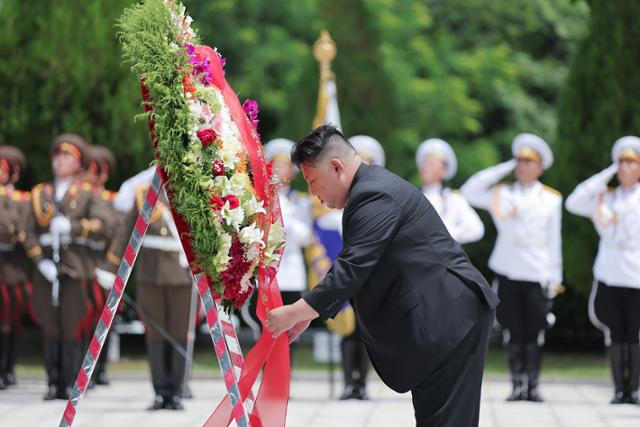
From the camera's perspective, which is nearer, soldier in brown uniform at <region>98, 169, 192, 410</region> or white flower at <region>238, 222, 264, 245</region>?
white flower at <region>238, 222, 264, 245</region>

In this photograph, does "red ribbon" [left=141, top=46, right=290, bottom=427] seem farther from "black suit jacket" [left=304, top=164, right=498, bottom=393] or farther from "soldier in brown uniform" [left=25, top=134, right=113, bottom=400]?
"soldier in brown uniform" [left=25, top=134, right=113, bottom=400]

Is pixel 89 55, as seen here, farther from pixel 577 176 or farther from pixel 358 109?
pixel 577 176

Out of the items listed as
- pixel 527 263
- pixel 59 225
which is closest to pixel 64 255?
pixel 59 225

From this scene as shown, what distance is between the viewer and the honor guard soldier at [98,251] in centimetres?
1121

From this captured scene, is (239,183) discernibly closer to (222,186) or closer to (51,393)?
(222,186)

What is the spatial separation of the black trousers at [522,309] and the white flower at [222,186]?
223 inches

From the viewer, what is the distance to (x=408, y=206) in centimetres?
560

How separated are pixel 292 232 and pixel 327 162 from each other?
5.73m

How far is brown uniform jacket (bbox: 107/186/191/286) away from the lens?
10.3 metres

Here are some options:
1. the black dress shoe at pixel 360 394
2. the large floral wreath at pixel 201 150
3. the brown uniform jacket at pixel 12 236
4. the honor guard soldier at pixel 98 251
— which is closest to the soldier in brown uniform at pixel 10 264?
the brown uniform jacket at pixel 12 236

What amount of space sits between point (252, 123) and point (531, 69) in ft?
56.9

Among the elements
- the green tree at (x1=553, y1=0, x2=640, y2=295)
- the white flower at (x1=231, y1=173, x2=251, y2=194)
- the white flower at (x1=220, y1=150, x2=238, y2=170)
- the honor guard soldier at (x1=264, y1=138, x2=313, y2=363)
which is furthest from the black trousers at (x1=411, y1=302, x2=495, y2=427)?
the green tree at (x1=553, y1=0, x2=640, y2=295)

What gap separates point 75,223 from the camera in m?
11.0

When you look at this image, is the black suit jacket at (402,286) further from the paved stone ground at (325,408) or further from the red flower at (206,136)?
the paved stone ground at (325,408)
